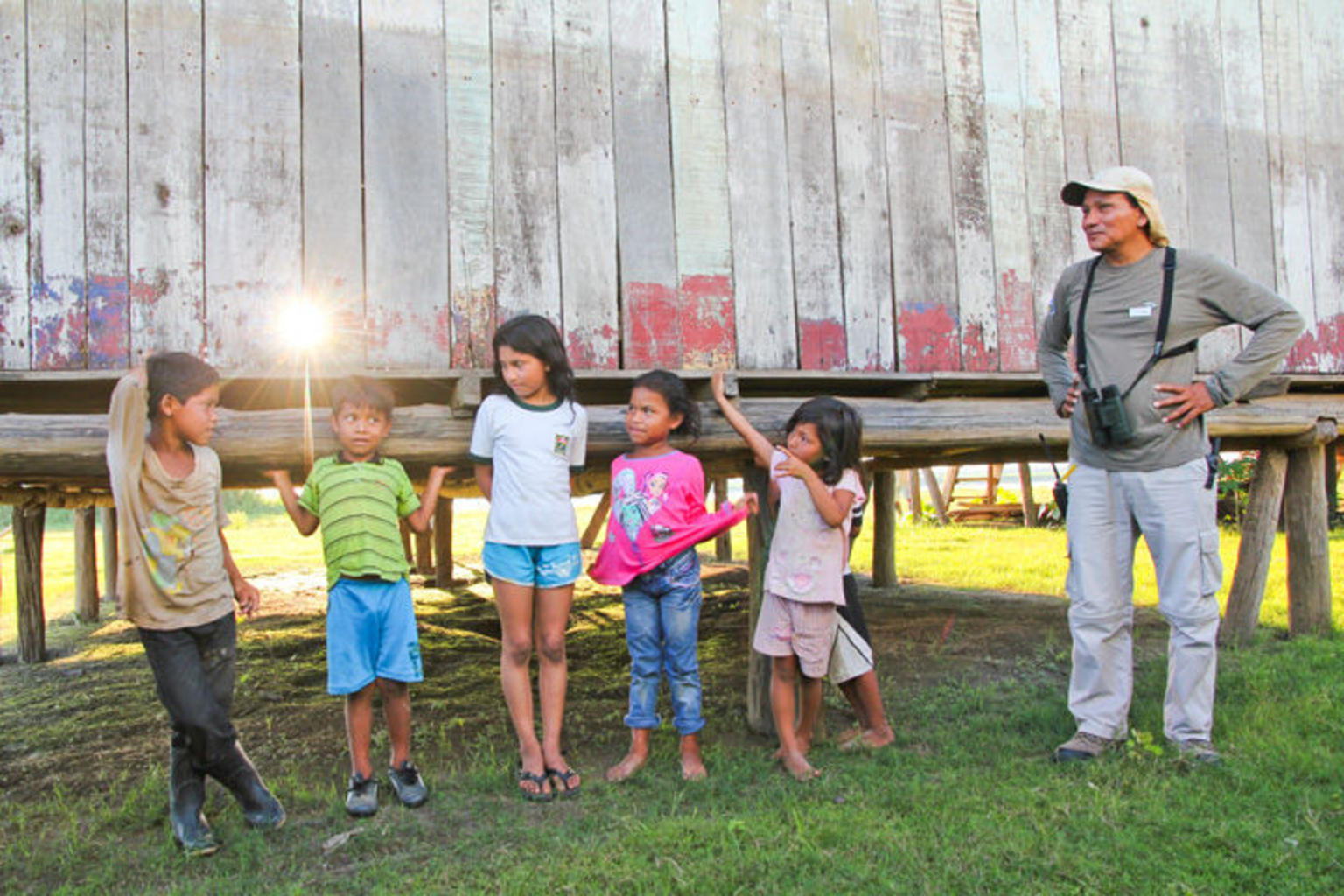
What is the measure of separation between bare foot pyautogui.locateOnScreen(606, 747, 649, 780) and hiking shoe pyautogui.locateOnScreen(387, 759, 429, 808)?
0.64m

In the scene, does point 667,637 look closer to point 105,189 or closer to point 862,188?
point 862,188

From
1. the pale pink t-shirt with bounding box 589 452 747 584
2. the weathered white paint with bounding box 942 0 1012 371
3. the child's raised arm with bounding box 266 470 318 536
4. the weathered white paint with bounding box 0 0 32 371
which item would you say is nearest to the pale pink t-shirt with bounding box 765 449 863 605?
the pale pink t-shirt with bounding box 589 452 747 584

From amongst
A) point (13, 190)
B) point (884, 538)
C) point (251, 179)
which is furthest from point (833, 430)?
point (884, 538)

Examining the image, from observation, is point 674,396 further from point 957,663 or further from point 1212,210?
point 1212,210

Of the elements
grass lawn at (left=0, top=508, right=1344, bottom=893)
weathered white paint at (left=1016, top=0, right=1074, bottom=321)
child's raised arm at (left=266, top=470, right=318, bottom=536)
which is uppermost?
weathered white paint at (left=1016, top=0, right=1074, bottom=321)

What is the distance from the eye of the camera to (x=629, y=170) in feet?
14.3

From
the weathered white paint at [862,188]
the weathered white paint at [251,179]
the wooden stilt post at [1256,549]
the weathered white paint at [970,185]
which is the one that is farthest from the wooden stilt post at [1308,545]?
the weathered white paint at [251,179]

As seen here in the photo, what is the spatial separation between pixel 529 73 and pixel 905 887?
332 centimetres

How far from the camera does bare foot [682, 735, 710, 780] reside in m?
3.69

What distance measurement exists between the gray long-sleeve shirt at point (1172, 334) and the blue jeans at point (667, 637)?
1.56 metres

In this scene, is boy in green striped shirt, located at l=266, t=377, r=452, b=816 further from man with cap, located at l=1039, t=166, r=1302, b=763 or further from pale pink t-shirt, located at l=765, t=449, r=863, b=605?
man with cap, located at l=1039, t=166, r=1302, b=763

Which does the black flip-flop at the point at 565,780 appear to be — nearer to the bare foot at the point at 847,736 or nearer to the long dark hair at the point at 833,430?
the bare foot at the point at 847,736

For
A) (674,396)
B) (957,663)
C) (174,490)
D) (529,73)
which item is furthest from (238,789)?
(957,663)

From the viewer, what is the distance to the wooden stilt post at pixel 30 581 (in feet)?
23.8
